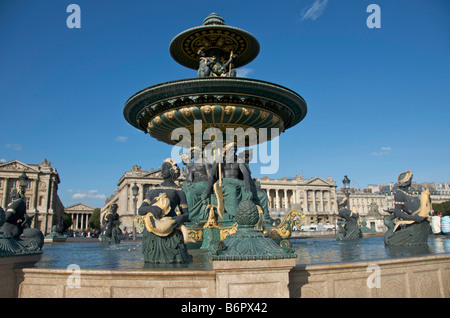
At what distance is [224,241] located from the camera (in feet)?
11.4

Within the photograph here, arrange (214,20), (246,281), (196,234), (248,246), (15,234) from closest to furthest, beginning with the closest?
1. (246,281)
2. (248,246)
3. (15,234)
4. (196,234)
5. (214,20)

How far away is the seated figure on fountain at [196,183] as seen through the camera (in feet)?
28.6

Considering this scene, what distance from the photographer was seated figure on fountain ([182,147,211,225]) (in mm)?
8703

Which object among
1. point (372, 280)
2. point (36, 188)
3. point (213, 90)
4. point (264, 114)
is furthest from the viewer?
point (36, 188)

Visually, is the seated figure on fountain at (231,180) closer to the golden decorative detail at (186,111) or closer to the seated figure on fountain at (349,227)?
the golden decorative detail at (186,111)

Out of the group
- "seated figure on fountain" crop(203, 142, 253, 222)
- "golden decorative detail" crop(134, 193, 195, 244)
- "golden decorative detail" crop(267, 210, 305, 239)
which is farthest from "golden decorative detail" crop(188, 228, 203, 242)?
"golden decorative detail" crop(134, 193, 195, 244)

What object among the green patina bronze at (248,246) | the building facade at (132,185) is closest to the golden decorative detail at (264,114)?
the green patina bronze at (248,246)

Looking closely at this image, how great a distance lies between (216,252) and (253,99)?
5.80m

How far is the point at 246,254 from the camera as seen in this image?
3016 millimetres

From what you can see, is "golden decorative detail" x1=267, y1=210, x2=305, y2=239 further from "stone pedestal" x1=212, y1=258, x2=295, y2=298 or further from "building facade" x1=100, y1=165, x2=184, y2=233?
"building facade" x1=100, y1=165, x2=184, y2=233

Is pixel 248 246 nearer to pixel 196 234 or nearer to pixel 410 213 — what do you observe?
pixel 410 213

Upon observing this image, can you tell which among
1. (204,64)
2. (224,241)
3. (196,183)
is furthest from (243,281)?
(204,64)

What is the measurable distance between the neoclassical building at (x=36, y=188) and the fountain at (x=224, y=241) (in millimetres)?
74945

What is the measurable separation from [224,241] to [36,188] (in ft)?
277
